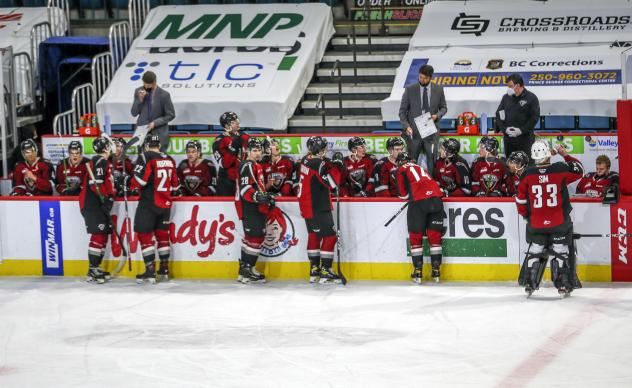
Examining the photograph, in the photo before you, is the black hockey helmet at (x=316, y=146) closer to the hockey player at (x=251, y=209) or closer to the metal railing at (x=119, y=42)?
the hockey player at (x=251, y=209)

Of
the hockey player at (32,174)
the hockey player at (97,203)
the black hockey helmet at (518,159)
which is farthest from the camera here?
the hockey player at (32,174)

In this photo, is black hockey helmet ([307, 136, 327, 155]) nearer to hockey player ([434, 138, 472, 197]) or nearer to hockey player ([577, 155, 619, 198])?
hockey player ([434, 138, 472, 197])

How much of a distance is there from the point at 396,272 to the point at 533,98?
9.69 feet

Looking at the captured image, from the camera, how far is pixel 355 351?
10273 millimetres

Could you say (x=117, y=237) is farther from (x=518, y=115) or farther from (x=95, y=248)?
(x=518, y=115)

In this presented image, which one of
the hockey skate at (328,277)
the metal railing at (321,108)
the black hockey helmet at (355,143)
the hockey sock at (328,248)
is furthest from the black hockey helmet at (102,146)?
the metal railing at (321,108)

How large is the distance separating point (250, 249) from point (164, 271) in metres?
1.13

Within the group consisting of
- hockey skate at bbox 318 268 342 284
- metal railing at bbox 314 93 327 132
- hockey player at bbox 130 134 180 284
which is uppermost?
metal railing at bbox 314 93 327 132

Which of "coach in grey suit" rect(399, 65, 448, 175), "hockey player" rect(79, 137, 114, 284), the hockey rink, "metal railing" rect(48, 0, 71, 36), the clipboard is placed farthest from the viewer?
"metal railing" rect(48, 0, 71, 36)

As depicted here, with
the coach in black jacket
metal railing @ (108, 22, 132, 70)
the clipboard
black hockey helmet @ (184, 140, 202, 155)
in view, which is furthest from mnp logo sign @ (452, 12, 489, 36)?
black hockey helmet @ (184, 140, 202, 155)

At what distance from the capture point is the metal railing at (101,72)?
19938 mm

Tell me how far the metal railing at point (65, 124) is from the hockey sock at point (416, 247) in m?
7.61

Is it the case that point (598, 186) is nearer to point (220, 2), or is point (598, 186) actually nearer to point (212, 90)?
point (212, 90)

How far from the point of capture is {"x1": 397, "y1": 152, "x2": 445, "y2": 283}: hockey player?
42.0 feet
